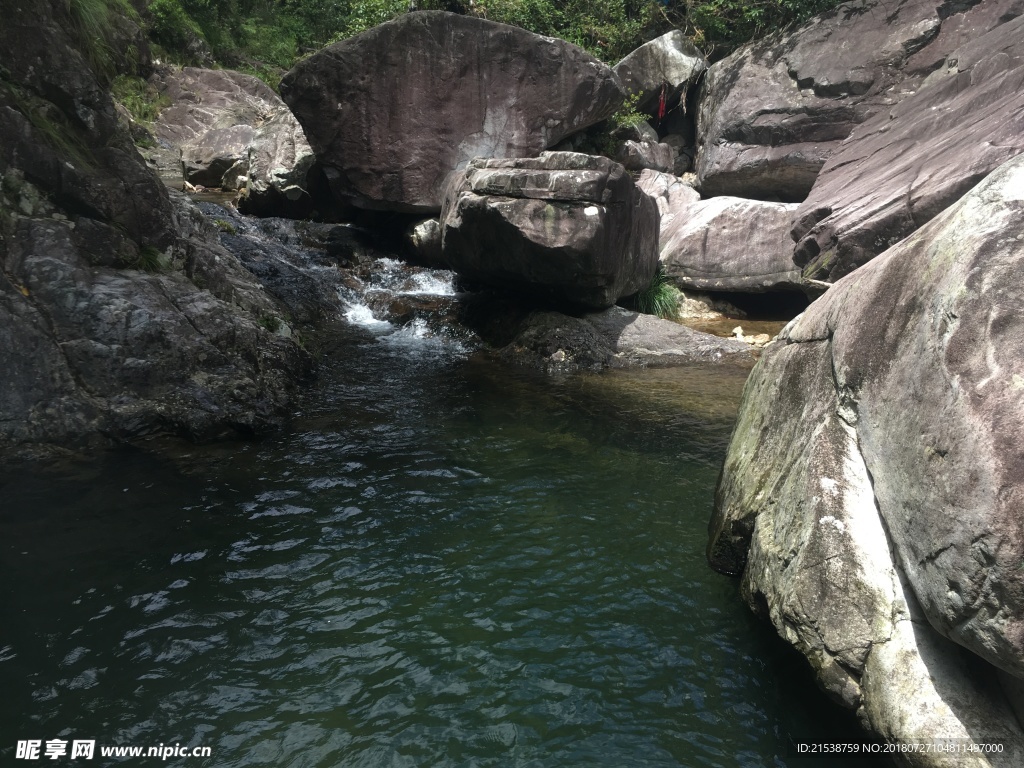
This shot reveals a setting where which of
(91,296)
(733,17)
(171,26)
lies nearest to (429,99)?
(91,296)

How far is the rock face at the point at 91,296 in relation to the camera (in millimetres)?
6426

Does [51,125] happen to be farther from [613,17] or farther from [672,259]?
[613,17]

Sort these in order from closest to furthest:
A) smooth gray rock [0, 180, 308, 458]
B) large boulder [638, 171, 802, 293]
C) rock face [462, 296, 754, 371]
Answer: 1. smooth gray rock [0, 180, 308, 458]
2. rock face [462, 296, 754, 371]
3. large boulder [638, 171, 802, 293]

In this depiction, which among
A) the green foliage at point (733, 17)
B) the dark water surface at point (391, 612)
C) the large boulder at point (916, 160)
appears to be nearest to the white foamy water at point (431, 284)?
the dark water surface at point (391, 612)

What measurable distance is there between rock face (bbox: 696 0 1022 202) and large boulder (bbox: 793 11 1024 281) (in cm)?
272

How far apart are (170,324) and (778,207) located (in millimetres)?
11050

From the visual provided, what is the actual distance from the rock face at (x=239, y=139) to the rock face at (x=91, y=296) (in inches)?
303

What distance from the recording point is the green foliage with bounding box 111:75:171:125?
22875mm

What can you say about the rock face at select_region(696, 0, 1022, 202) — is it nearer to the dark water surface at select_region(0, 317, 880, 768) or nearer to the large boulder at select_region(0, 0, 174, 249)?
the dark water surface at select_region(0, 317, 880, 768)

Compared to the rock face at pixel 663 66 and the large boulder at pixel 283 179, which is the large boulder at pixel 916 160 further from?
the large boulder at pixel 283 179

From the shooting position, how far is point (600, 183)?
9.88 meters

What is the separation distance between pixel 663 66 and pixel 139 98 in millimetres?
18558

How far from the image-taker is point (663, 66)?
17.1 metres

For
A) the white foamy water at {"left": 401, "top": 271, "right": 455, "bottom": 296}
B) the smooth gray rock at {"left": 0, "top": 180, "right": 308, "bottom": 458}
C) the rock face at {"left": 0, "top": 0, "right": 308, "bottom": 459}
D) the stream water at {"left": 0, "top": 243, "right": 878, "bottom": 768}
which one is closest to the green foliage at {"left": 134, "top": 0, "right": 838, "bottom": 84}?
the rock face at {"left": 0, "top": 0, "right": 308, "bottom": 459}
